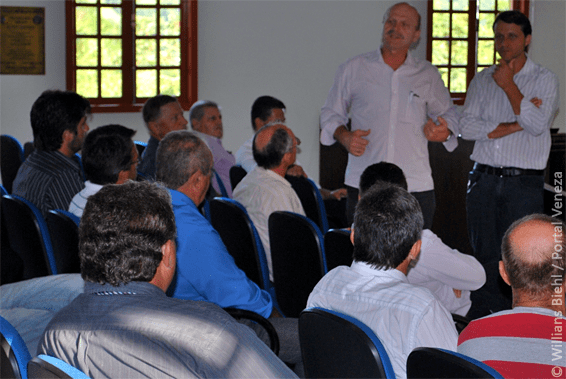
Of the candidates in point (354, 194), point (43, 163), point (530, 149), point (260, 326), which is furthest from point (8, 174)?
point (530, 149)

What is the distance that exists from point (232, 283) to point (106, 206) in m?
0.98

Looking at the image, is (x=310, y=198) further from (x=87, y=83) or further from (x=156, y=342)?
(x=87, y=83)

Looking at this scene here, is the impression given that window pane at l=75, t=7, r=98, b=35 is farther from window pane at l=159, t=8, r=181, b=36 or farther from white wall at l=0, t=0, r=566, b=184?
white wall at l=0, t=0, r=566, b=184

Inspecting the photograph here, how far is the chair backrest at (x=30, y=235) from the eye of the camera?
2588 mm

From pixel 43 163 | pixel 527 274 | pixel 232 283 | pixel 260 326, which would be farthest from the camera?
pixel 43 163

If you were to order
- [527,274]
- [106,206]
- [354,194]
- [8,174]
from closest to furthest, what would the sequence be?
1. [106,206]
2. [527,274]
3. [354,194]
4. [8,174]

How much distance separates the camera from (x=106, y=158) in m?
2.84

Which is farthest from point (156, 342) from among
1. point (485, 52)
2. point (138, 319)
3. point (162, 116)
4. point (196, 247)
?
point (485, 52)

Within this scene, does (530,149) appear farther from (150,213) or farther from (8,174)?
(8,174)

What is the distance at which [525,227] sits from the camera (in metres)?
1.59

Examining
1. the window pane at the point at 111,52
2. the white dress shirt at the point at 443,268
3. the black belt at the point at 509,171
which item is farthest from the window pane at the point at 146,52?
the white dress shirt at the point at 443,268

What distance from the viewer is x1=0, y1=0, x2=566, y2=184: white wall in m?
6.36

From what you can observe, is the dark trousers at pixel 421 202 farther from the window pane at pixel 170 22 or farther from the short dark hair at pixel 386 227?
the window pane at pixel 170 22

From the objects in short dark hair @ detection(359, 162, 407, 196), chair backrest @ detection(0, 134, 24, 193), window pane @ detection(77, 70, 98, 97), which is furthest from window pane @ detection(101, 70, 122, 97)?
short dark hair @ detection(359, 162, 407, 196)
